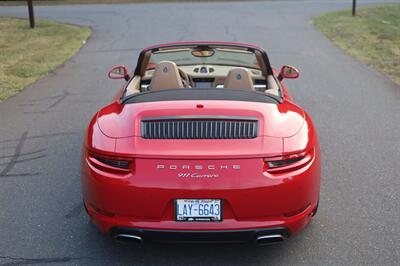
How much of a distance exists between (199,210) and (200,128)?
1.83 ft

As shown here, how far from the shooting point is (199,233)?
3328 millimetres

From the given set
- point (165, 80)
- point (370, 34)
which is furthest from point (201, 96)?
point (370, 34)

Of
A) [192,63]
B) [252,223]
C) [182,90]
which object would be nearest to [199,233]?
[252,223]

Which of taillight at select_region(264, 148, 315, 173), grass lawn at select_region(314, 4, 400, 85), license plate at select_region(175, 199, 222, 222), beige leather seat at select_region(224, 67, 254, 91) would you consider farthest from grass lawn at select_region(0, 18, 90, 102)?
grass lawn at select_region(314, 4, 400, 85)

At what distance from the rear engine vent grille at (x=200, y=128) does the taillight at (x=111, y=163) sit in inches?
9.0

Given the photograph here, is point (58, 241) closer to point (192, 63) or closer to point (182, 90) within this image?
point (182, 90)

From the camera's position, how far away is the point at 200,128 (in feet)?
11.7

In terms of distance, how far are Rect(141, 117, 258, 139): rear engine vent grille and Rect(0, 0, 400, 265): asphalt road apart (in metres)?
0.89

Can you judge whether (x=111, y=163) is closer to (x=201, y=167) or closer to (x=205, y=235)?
(x=201, y=167)

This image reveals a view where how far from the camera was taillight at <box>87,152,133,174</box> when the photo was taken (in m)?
3.40

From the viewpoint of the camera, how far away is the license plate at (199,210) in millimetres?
3320

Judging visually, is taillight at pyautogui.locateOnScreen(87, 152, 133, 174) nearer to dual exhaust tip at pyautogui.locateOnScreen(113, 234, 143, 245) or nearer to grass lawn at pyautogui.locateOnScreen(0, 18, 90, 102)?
dual exhaust tip at pyautogui.locateOnScreen(113, 234, 143, 245)

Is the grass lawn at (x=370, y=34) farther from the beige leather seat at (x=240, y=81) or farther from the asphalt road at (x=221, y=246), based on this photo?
the beige leather seat at (x=240, y=81)

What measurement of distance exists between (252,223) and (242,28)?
1483cm
